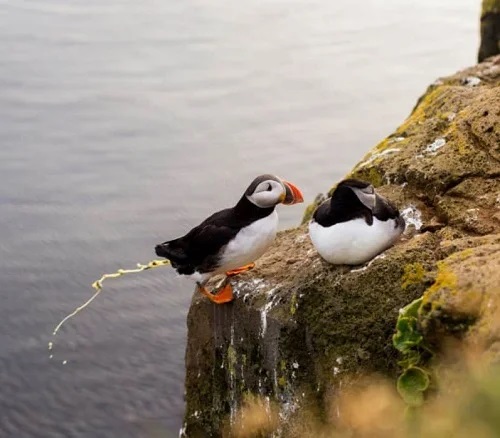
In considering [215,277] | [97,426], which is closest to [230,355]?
[215,277]

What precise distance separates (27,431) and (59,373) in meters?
0.79

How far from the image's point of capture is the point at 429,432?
211 centimetres

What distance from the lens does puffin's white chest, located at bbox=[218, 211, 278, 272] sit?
17.9 feet

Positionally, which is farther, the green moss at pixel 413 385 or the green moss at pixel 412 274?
the green moss at pixel 412 274

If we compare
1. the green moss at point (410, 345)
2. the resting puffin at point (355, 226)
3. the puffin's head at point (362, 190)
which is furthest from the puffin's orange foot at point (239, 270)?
the green moss at point (410, 345)

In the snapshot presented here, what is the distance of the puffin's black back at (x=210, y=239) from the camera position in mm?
5555

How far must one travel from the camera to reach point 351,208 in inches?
197

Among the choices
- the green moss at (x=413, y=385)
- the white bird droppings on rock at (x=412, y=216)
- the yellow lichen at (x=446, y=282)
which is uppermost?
the yellow lichen at (x=446, y=282)

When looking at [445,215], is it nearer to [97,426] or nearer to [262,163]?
[97,426]

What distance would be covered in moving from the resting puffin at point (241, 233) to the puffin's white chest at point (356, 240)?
1.77 feet

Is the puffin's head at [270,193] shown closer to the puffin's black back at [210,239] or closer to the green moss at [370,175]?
the puffin's black back at [210,239]

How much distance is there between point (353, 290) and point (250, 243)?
0.84 m

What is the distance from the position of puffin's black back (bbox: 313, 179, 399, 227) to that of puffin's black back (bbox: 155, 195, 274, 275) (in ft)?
2.07

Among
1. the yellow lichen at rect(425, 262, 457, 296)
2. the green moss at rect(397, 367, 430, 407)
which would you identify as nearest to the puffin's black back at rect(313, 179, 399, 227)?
the yellow lichen at rect(425, 262, 457, 296)
